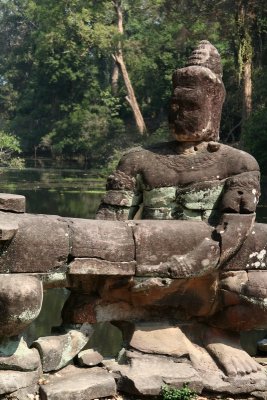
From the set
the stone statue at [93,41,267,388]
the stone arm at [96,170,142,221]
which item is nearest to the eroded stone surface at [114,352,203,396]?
the stone statue at [93,41,267,388]

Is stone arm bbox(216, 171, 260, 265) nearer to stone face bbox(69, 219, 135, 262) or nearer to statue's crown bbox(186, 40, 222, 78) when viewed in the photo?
stone face bbox(69, 219, 135, 262)

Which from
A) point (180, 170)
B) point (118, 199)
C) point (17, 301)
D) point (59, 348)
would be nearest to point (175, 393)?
point (59, 348)

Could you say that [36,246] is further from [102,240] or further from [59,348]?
[59,348]

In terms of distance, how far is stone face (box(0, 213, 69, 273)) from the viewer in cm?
418

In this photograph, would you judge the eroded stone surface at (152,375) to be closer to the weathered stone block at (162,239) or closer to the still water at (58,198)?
the weathered stone block at (162,239)

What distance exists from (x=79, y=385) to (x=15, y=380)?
436 mm

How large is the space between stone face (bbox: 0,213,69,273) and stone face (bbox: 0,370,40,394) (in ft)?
2.19

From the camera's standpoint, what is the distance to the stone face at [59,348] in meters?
4.40

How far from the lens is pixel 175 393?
14.4 ft

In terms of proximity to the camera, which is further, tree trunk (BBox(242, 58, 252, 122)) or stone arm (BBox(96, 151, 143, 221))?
tree trunk (BBox(242, 58, 252, 122))

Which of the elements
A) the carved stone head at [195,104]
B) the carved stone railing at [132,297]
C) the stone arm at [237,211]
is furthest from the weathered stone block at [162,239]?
the carved stone head at [195,104]

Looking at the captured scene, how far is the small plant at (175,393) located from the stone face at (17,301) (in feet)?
3.45

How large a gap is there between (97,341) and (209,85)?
3.02 meters

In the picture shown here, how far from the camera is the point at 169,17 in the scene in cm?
2512
